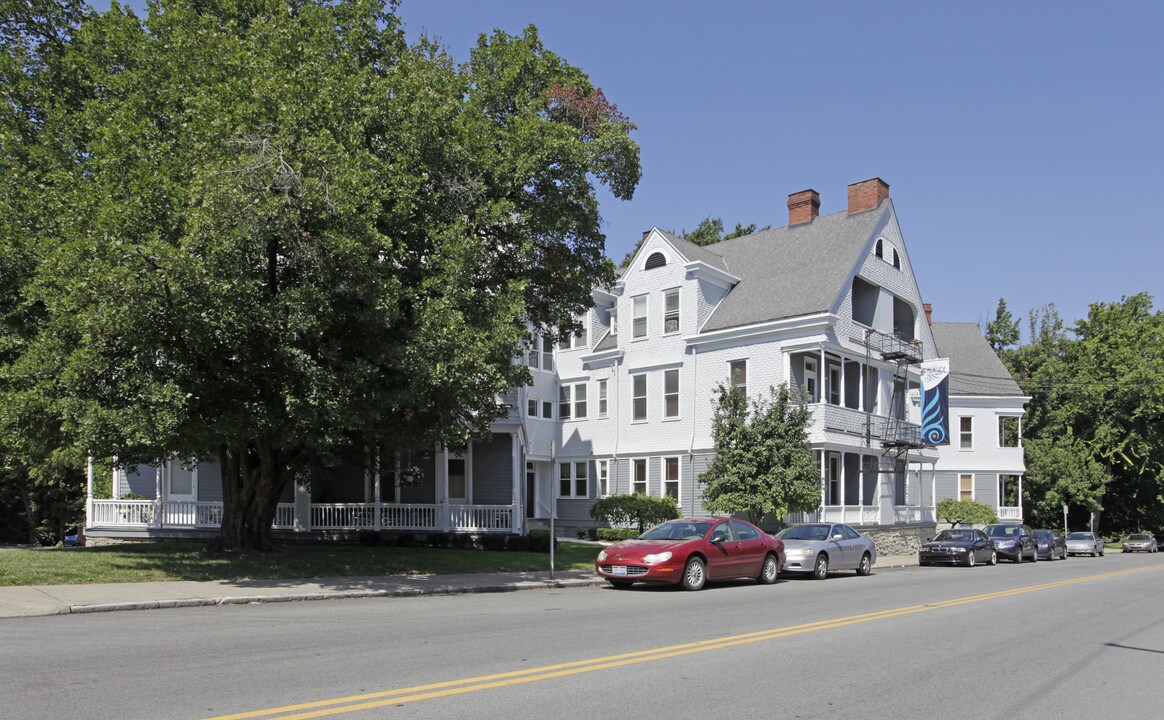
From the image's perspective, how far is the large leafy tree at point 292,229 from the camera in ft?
49.3

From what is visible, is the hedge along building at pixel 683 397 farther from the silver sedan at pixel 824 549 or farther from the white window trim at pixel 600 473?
the silver sedan at pixel 824 549

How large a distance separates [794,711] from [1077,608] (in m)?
11.4

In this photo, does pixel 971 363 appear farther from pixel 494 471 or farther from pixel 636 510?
pixel 494 471

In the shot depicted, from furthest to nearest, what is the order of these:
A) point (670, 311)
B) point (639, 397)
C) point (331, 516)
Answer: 1. point (639, 397)
2. point (670, 311)
3. point (331, 516)

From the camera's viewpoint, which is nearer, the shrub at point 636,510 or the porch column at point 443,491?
the porch column at point 443,491

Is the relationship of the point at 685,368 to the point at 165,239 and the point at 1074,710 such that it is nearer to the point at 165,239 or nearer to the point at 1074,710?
the point at 165,239

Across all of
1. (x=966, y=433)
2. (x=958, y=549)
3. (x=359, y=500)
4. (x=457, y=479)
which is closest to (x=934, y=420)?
(x=958, y=549)

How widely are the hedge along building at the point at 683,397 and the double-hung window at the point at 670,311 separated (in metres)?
0.05

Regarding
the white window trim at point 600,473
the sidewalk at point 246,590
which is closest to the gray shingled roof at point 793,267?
the white window trim at point 600,473

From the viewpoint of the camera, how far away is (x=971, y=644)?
37.5 feet

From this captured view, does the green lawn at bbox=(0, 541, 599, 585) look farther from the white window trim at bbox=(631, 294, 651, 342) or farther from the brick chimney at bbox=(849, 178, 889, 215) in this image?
the brick chimney at bbox=(849, 178, 889, 215)

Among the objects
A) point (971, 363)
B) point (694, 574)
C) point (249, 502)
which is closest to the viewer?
point (694, 574)

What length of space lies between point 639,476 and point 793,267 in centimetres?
1028

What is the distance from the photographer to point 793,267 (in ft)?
119
